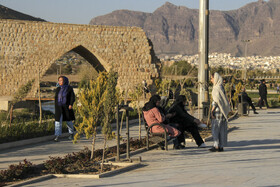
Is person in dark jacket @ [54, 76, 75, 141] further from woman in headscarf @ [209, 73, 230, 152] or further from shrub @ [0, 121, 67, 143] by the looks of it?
woman in headscarf @ [209, 73, 230, 152]

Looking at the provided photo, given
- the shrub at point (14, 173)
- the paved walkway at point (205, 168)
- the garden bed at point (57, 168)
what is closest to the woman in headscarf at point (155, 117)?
the paved walkway at point (205, 168)

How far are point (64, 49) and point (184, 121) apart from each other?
19.5 metres

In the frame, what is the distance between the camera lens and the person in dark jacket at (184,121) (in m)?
9.77

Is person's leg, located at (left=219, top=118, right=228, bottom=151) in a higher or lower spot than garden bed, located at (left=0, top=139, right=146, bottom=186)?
higher

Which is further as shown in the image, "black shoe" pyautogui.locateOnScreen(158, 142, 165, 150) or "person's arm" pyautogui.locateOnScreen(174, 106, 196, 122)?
"person's arm" pyautogui.locateOnScreen(174, 106, 196, 122)

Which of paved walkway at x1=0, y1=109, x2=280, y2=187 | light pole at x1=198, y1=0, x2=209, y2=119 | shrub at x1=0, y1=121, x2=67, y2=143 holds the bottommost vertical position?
paved walkway at x1=0, y1=109, x2=280, y2=187

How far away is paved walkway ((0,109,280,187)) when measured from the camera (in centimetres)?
640

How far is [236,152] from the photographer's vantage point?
9227 millimetres

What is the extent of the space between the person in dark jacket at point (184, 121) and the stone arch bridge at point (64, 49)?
1721cm

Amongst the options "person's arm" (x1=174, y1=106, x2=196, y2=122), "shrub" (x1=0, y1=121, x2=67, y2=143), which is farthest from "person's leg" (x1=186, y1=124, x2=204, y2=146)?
"shrub" (x1=0, y1=121, x2=67, y2=143)

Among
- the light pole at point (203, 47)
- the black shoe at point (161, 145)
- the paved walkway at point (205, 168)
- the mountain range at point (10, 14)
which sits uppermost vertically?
the mountain range at point (10, 14)

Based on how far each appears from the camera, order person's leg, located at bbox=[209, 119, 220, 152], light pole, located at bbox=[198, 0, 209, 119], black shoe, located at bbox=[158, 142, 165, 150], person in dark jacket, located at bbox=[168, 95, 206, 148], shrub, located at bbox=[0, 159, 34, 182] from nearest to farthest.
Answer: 1. shrub, located at bbox=[0, 159, 34, 182]
2. person's leg, located at bbox=[209, 119, 220, 152]
3. black shoe, located at bbox=[158, 142, 165, 150]
4. person in dark jacket, located at bbox=[168, 95, 206, 148]
5. light pole, located at bbox=[198, 0, 209, 119]

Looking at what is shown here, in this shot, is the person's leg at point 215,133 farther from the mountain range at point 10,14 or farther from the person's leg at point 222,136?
the mountain range at point 10,14

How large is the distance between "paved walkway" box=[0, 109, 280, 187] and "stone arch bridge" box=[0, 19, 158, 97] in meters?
18.0
